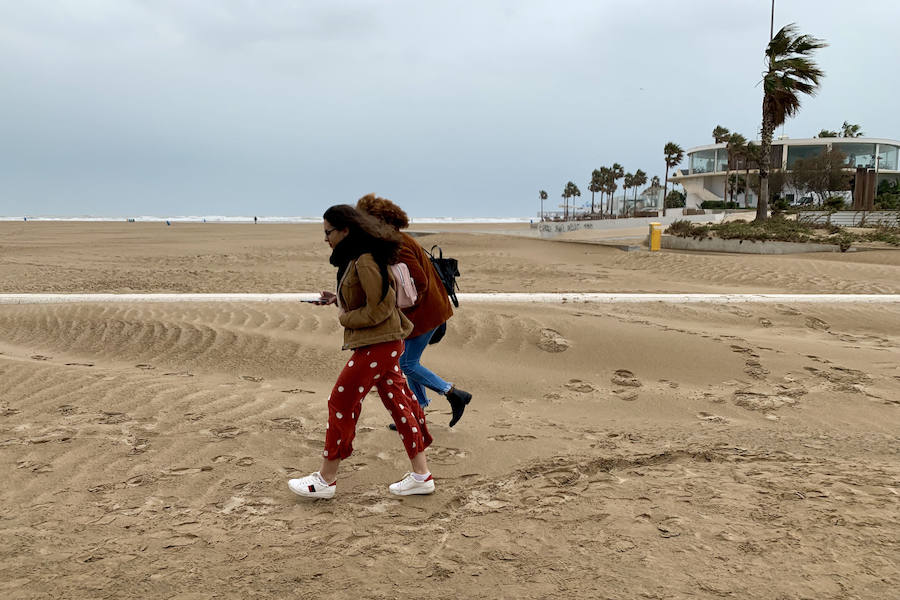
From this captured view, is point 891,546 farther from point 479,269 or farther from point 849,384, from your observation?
point 479,269

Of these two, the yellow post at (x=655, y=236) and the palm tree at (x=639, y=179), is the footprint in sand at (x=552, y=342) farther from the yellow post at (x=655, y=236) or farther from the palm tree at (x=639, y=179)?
the palm tree at (x=639, y=179)

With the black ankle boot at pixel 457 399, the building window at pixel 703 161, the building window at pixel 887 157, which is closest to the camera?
the black ankle boot at pixel 457 399

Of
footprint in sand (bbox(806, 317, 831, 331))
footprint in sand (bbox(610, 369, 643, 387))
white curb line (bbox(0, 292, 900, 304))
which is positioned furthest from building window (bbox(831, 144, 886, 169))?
footprint in sand (bbox(610, 369, 643, 387))

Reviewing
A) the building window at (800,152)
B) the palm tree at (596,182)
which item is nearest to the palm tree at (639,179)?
the palm tree at (596,182)

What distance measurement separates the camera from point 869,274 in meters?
14.5

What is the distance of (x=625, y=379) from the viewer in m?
6.57

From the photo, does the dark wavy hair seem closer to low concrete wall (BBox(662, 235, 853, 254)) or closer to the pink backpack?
the pink backpack

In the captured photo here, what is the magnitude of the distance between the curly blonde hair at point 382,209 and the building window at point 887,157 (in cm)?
6644

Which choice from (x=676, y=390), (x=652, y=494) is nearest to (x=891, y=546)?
(x=652, y=494)

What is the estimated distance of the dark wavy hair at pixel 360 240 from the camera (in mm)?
3271

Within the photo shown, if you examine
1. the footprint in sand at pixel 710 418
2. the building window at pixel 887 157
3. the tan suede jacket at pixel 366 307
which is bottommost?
the footprint in sand at pixel 710 418

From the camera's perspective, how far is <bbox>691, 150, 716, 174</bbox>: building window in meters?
62.8

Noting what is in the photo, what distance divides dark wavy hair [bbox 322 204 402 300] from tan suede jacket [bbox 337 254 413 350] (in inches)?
1.4

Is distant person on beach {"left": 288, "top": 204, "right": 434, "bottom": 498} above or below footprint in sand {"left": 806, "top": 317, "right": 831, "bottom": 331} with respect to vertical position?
above
